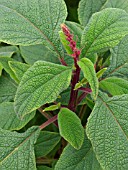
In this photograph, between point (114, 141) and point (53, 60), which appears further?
point (53, 60)

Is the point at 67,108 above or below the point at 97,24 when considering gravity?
below

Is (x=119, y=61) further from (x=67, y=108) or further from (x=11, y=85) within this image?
(x=11, y=85)

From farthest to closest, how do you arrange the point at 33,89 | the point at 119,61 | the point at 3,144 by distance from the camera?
1. the point at 119,61
2. the point at 3,144
3. the point at 33,89

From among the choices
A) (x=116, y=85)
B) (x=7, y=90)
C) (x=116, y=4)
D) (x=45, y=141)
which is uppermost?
(x=116, y=4)

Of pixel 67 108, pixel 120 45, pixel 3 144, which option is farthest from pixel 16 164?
pixel 120 45

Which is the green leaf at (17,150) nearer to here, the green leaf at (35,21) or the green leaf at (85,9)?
the green leaf at (35,21)

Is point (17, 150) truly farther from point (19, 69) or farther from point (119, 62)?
point (119, 62)

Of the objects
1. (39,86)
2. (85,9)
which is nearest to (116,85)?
(39,86)
